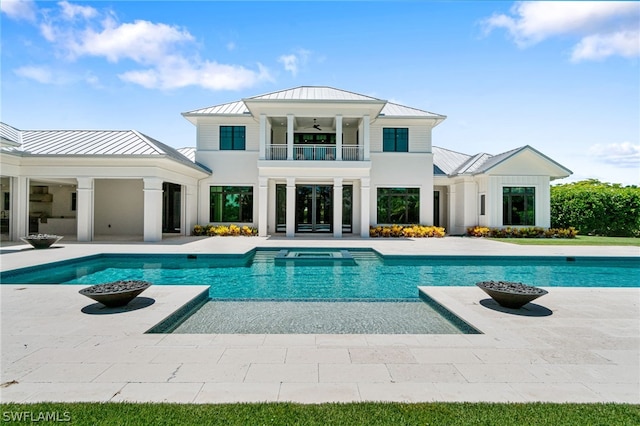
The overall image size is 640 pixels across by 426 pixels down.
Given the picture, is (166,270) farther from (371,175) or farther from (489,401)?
(371,175)

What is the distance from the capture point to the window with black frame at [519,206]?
19.1m

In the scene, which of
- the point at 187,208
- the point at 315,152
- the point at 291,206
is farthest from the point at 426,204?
the point at 187,208

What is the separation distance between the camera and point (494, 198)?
1898 cm

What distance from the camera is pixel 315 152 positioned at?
61.3 feet

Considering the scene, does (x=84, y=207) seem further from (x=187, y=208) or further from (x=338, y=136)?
(x=338, y=136)

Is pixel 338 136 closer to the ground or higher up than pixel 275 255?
higher up

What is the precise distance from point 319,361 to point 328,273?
6.17 metres

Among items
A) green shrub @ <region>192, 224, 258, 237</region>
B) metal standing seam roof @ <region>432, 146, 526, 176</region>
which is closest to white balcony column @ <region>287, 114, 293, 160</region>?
green shrub @ <region>192, 224, 258, 237</region>

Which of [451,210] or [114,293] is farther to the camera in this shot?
[451,210]

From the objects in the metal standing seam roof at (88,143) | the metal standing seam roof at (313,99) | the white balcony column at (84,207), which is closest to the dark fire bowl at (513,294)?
the metal standing seam roof at (313,99)

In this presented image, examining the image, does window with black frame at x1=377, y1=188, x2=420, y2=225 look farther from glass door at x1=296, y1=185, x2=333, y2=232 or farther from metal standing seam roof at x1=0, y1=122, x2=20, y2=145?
metal standing seam roof at x1=0, y1=122, x2=20, y2=145

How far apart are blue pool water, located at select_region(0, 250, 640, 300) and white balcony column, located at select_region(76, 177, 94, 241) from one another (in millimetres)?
4843

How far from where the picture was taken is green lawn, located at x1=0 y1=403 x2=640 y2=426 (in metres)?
2.56

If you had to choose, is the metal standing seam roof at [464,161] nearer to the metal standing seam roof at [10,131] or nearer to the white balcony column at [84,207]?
the white balcony column at [84,207]
